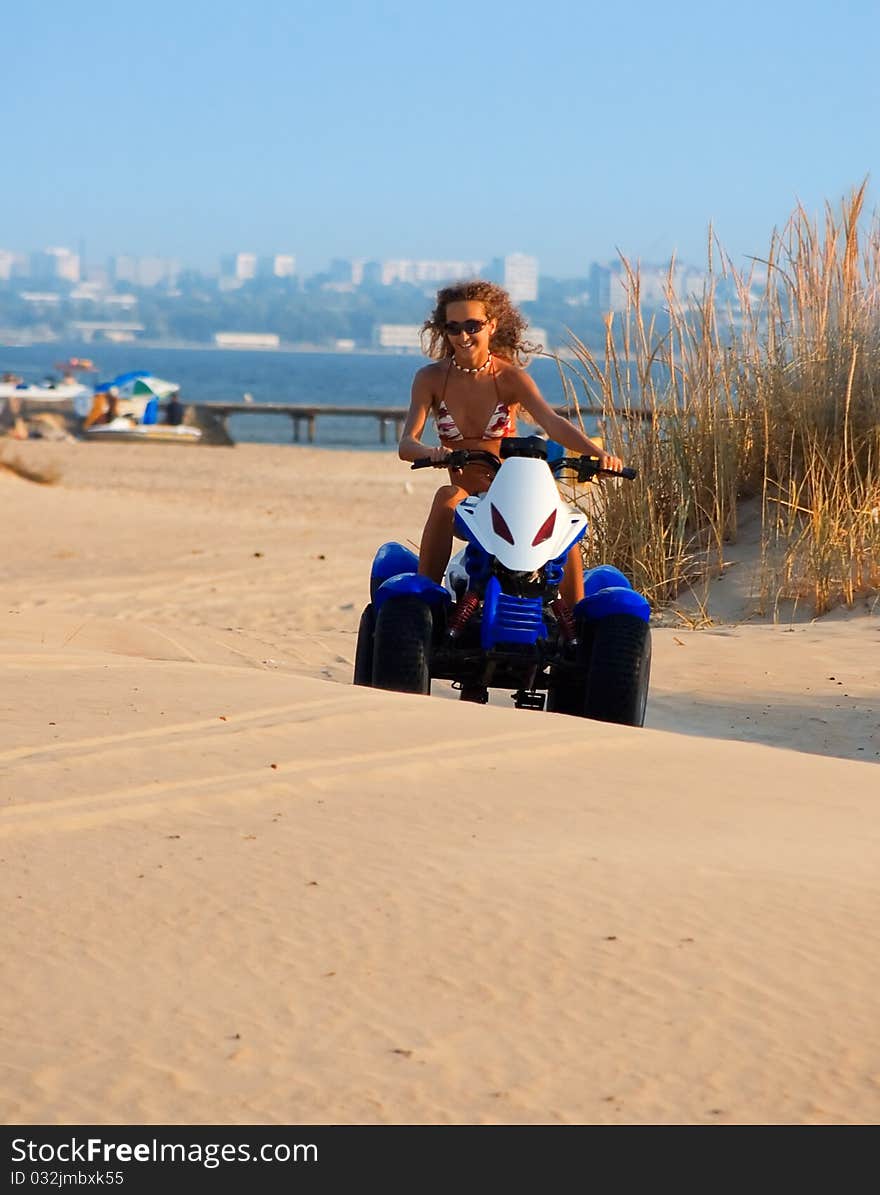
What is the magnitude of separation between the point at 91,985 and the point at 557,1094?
3.19 feet

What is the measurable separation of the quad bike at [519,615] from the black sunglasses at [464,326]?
588 millimetres

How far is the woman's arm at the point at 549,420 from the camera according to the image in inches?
239

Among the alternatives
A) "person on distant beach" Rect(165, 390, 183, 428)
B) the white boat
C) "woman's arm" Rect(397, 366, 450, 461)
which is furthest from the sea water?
the white boat

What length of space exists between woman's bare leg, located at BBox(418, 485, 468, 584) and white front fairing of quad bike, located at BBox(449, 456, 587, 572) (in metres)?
0.45

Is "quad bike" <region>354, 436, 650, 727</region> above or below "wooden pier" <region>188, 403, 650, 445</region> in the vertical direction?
above

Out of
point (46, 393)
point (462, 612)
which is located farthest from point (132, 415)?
point (462, 612)

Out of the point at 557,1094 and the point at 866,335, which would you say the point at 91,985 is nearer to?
the point at 557,1094

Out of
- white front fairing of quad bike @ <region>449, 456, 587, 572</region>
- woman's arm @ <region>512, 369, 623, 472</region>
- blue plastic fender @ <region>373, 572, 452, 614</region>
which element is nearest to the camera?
white front fairing of quad bike @ <region>449, 456, 587, 572</region>

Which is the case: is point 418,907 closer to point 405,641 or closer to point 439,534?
point 405,641

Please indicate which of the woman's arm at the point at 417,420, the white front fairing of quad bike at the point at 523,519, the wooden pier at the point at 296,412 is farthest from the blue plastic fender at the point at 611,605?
the wooden pier at the point at 296,412

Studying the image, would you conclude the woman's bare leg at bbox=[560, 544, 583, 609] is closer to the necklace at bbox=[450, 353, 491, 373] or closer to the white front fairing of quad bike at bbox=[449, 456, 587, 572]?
the white front fairing of quad bike at bbox=[449, 456, 587, 572]

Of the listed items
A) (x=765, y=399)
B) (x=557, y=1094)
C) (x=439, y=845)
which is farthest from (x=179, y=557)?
(x=557, y=1094)

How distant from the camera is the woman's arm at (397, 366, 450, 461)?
590 centimetres

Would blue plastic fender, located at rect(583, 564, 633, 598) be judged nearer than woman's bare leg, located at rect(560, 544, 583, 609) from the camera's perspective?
No
